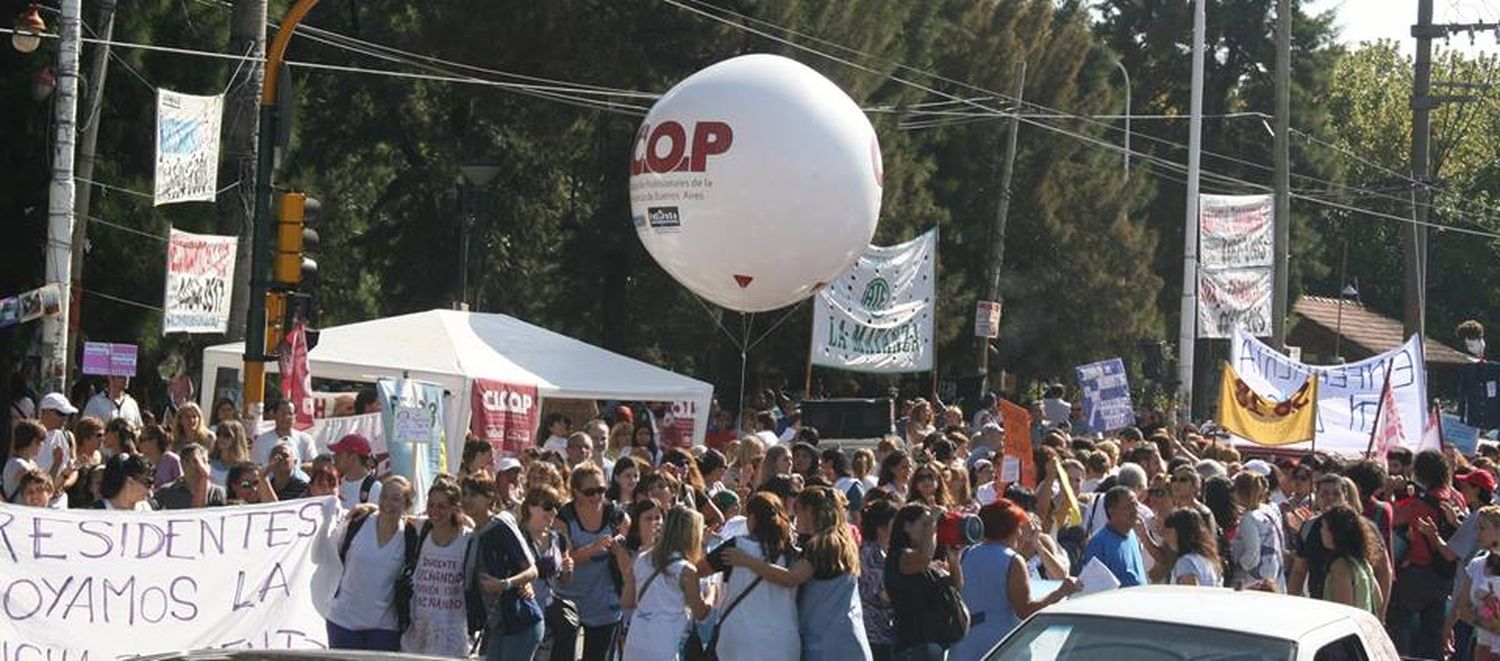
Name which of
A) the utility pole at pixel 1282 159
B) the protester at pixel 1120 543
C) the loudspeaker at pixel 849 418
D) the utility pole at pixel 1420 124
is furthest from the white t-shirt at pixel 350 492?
the utility pole at pixel 1420 124

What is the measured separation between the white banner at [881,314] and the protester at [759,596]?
1428 centimetres

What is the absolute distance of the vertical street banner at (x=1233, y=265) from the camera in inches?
1134

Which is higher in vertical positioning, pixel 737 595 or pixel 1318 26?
pixel 1318 26

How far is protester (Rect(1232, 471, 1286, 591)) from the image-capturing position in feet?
40.8

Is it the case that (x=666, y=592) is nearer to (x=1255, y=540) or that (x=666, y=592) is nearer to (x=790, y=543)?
(x=790, y=543)

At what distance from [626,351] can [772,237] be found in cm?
2031

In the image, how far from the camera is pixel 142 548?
10508mm

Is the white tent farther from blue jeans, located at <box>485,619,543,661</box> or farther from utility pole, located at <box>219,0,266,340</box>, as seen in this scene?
blue jeans, located at <box>485,619,543,661</box>

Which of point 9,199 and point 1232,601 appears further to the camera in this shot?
point 9,199

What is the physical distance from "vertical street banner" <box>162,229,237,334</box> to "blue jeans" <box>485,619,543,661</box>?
8.30 m

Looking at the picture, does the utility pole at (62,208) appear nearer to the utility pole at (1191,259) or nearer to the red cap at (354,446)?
the red cap at (354,446)

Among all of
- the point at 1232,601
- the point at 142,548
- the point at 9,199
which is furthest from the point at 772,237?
the point at 9,199

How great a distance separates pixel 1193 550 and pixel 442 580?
3.71 meters

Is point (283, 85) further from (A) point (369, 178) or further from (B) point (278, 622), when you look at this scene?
(A) point (369, 178)
